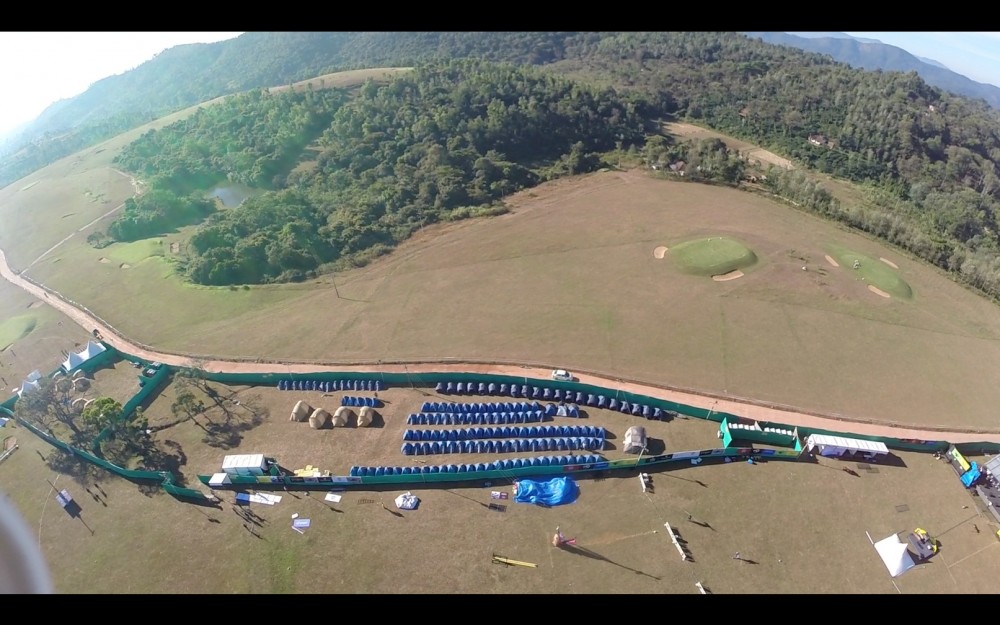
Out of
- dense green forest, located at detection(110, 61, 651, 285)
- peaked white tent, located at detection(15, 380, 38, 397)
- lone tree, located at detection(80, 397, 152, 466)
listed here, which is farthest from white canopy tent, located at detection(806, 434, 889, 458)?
peaked white tent, located at detection(15, 380, 38, 397)

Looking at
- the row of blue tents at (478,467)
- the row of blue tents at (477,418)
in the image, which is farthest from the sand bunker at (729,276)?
the row of blue tents at (478,467)

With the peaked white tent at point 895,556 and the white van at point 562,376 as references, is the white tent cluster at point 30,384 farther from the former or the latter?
the peaked white tent at point 895,556

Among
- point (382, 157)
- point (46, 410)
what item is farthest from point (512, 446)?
point (382, 157)

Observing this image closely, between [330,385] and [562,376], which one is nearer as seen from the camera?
[562,376]

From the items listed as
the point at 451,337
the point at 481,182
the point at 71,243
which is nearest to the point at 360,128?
the point at 481,182

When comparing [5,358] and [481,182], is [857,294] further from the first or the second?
[5,358]

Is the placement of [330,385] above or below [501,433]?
above

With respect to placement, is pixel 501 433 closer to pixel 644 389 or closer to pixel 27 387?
pixel 644 389

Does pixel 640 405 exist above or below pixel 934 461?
above
